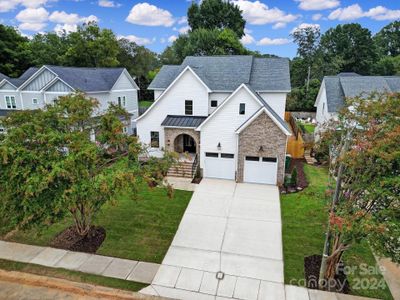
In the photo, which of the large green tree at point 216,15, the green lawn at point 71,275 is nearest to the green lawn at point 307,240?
the green lawn at point 71,275

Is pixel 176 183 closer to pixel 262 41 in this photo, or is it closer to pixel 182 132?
pixel 182 132

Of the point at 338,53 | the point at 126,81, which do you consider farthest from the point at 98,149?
the point at 338,53

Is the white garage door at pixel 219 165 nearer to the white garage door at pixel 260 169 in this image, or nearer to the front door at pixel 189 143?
the white garage door at pixel 260 169

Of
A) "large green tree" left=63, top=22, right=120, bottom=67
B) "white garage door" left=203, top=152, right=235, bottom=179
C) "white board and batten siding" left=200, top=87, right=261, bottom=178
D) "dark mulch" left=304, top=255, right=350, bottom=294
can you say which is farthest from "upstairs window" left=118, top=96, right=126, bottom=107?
"dark mulch" left=304, top=255, right=350, bottom=294

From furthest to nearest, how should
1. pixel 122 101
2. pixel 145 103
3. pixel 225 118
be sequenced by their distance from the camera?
pixel 145 103
pixel 122 101
pixel 225 118

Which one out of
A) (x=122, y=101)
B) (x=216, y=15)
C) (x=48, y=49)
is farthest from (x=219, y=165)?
(x=216, y=15)

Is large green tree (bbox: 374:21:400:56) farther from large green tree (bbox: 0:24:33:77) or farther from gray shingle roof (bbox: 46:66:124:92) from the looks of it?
large green tree (bbox: 0:24:33:77)

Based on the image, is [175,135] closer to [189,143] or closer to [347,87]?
[189,143]
